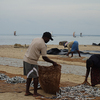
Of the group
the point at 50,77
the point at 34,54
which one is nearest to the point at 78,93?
the point at 50,77

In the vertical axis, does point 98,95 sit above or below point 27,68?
below

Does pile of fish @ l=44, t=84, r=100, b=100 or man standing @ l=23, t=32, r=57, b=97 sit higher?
man standing @ l=23, t=32, r=57, b=97

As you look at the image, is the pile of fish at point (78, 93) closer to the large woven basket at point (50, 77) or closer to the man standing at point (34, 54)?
the large woven basket at point (50, 77)

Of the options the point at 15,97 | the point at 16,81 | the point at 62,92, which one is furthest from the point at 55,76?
the point at 16,81

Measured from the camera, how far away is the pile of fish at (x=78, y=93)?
497 centimetres

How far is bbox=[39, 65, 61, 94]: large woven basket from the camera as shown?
5277 millimetres

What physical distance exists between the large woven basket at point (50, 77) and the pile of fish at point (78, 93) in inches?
9.8

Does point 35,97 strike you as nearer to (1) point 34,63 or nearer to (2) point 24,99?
(2) point 24,99

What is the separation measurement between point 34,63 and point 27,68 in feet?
0.76

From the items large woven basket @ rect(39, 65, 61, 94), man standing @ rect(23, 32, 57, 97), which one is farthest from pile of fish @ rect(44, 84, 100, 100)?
man standing @ rect(23, 32, 57, 97)

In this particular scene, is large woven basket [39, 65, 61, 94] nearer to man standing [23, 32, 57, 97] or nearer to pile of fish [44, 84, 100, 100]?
pile of fish [44, 84, 100, 100]

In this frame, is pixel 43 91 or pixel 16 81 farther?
pixel 16 81

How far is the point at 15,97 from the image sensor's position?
4.92m

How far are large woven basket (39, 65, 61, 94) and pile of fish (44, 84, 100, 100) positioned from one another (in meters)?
0.25
